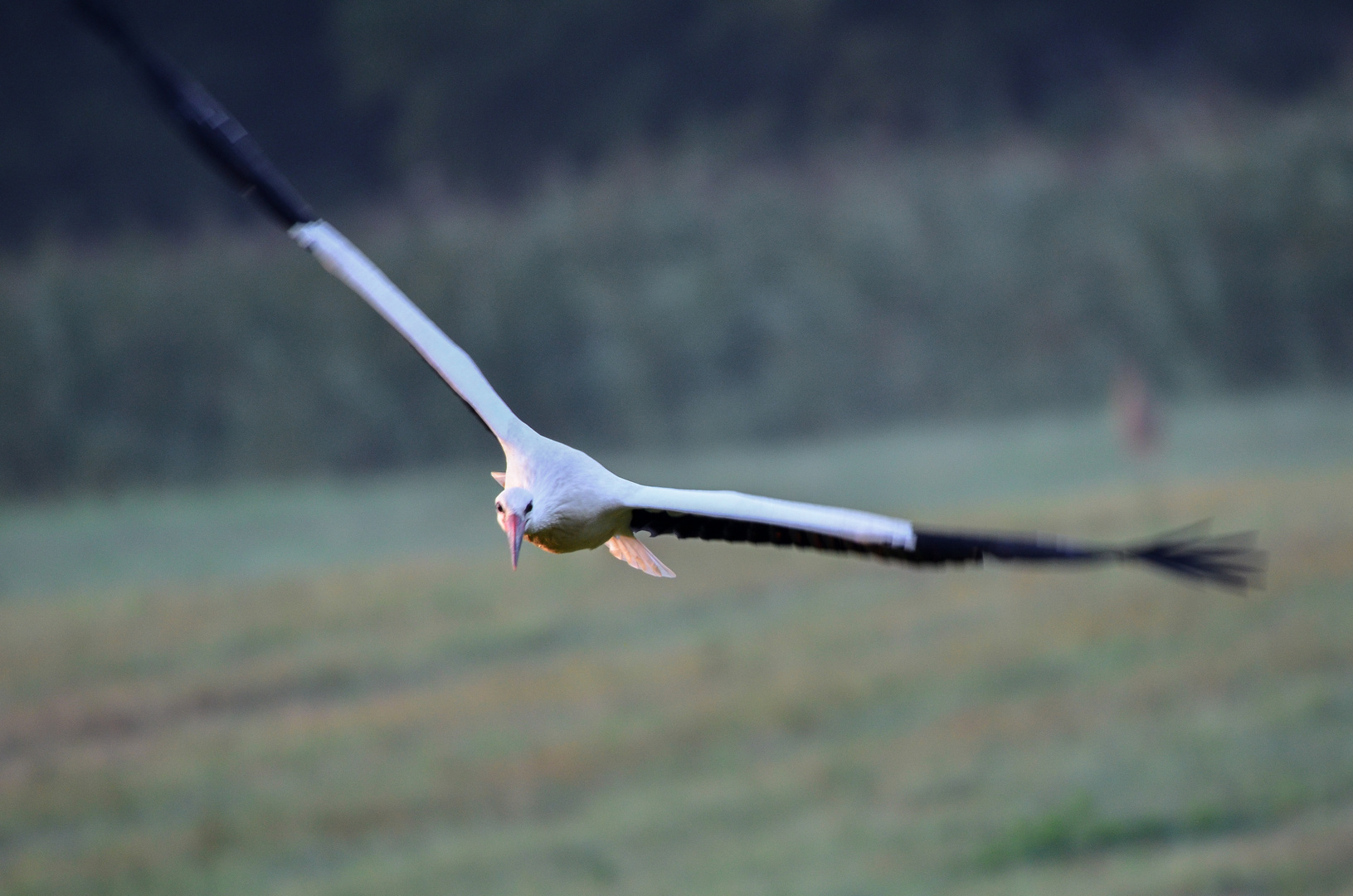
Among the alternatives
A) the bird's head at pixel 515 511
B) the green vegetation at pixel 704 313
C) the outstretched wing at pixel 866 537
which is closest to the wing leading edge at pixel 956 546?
the outstretched wing at pixel 866 537

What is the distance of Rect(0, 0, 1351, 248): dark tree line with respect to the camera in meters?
28.9

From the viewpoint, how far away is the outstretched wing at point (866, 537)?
4.54m

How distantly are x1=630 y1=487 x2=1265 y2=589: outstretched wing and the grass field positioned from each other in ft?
18.1

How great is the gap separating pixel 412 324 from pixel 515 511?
0.90 metres

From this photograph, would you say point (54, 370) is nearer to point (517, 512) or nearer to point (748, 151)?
point (748, 151)

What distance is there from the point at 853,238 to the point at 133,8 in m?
11.2

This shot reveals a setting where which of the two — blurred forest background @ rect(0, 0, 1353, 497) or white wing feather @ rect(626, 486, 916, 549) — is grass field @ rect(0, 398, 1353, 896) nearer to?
blurred forest background @ rect(0, 0, 1353, 497)

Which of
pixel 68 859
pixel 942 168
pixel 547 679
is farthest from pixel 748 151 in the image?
pixel 68 859

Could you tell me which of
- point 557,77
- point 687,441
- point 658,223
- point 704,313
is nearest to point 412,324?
point 687,441

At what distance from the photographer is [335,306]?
2467 cm

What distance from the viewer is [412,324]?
5898 mm

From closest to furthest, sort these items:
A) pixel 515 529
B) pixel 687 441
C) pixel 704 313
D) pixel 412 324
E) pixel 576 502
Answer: pixel 515 529 → pixel 576 502 → pixel 412 324 → pixel 687 441 → pixel 704 313

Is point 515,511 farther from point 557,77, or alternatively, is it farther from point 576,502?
point 557,77

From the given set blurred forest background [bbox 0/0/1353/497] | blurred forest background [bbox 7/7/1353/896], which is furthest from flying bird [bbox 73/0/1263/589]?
blurred forest background [bbox 0/0/1353/497]
